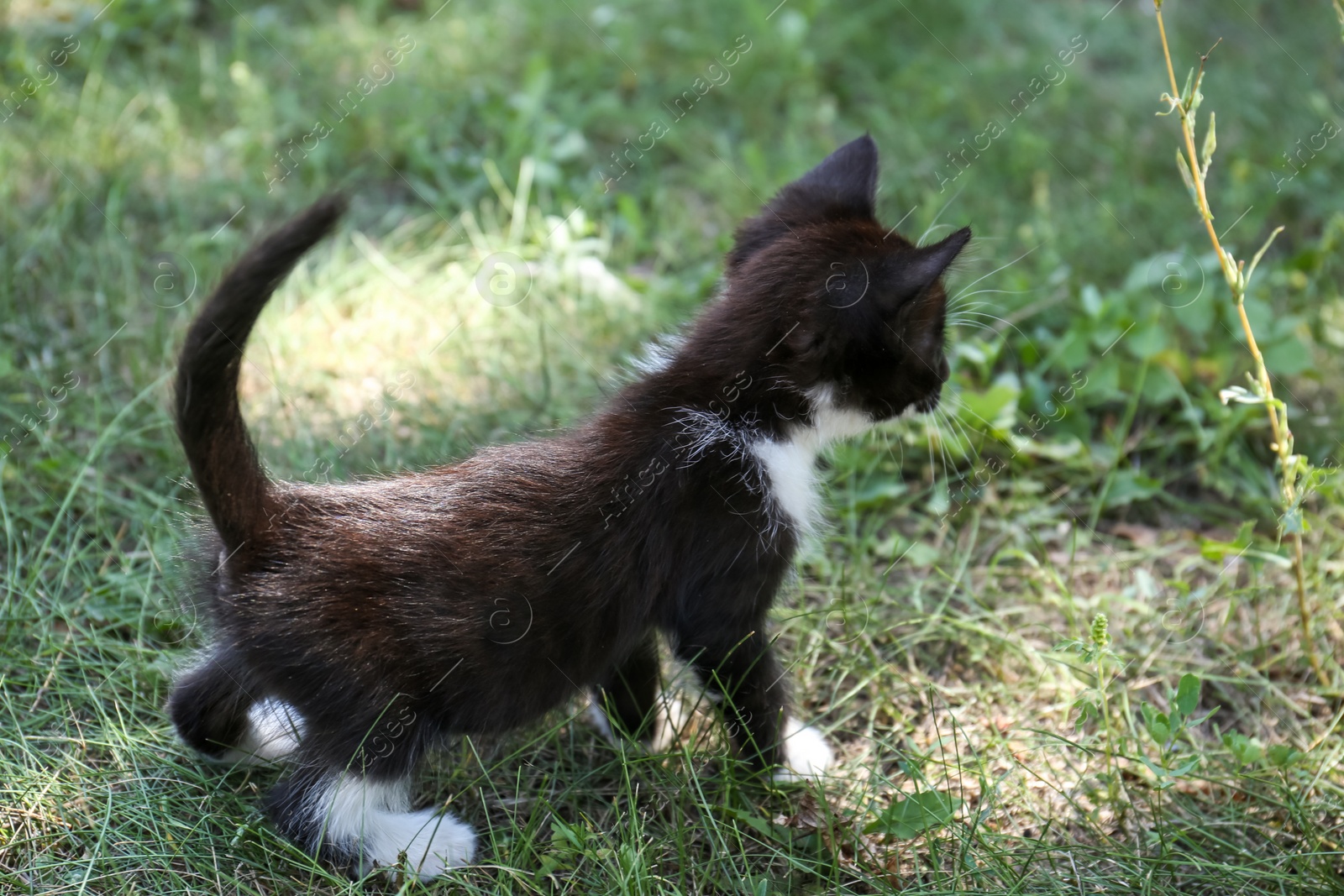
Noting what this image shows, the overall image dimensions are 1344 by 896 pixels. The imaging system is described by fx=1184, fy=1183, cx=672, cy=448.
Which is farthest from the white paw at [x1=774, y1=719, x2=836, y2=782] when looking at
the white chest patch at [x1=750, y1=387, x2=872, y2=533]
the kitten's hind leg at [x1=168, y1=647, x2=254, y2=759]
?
the kitten's hind leg at [x1=168, y1=647, x2=254, y2=759]

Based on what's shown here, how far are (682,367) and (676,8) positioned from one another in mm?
3605

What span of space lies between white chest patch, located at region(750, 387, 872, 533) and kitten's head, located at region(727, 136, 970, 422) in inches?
0.9

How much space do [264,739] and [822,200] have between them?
1.89 meters

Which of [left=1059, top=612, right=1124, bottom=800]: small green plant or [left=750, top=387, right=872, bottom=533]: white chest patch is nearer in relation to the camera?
[left=1059, top=612, right=1124, bottom=800]: small green plant

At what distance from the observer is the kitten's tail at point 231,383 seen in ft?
6.81

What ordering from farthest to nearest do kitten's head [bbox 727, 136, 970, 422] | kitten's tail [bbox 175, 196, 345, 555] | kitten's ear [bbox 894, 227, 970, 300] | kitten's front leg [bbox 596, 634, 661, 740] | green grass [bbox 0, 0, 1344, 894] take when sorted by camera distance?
kitten's front leg [bbox 596, 634, 661, 740] → green grass [bbox 0, 0, 1344, 894] → kitten's head [bbox 727, 136, 970, 422] → kitten's ear [bbox 894, 227, 970, 300] → kitten's tail [bbox 175, 196, 345, 555]

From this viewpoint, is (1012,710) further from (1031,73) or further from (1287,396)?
(1031,73)

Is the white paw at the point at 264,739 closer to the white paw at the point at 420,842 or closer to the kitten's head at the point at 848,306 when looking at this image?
the white paw at the point at 420,842

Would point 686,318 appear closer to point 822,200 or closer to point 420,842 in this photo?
point 822,200

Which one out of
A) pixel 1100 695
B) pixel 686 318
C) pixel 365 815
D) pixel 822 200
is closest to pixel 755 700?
pixel 1100 695

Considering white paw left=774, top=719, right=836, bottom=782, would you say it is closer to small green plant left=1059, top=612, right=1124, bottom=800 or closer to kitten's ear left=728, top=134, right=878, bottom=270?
small green plant left=1059, top=612, right=1124, bottom=800

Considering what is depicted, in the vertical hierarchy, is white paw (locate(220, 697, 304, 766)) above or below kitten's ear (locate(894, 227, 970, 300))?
below

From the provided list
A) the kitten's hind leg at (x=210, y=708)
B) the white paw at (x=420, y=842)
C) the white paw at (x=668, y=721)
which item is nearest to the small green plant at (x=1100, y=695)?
the white paw at (x=668, y=721)

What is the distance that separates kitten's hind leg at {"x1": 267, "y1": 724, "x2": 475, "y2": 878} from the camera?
2510 mm
